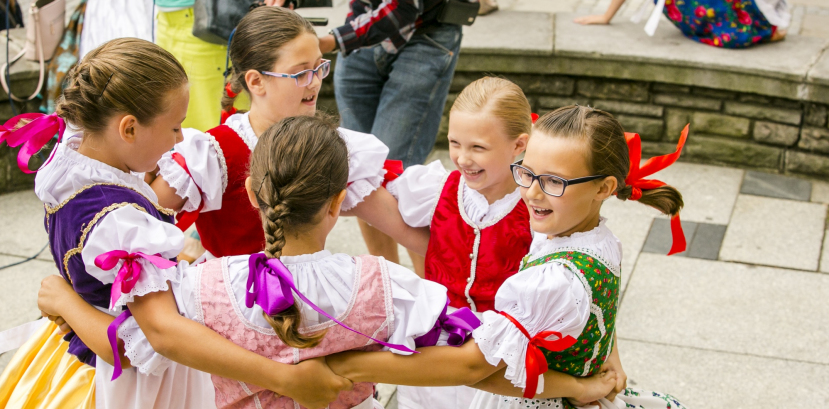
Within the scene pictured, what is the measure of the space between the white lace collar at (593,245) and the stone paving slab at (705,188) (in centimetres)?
234

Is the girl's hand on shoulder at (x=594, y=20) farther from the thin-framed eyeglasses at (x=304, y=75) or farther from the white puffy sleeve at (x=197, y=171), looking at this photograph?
the white puffy sleeve at (x=197, y=171)

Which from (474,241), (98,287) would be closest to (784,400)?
(474,241)

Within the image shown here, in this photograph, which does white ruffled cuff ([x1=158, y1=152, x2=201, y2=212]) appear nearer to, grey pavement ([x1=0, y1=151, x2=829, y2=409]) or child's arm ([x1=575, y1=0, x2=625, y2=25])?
grey pavement ([x1=0, y1=151, x2=829, y2=409])

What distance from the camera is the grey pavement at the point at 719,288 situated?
2.91 m

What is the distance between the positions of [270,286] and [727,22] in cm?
395

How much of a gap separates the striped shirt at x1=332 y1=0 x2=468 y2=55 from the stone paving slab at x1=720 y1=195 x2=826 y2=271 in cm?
193

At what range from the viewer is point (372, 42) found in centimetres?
290

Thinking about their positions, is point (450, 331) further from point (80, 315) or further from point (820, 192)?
point (820, 192)

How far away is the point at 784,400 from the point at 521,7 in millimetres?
3962

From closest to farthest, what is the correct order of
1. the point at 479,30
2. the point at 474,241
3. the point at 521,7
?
1. the point at 474,241
2. the point at 479,30
3. the point at 521,7

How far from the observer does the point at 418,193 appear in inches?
85.5

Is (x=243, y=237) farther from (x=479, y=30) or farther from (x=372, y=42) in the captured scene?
(x=479, y=30)

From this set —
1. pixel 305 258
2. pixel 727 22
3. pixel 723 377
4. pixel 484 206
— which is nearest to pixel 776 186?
pixel 727 22

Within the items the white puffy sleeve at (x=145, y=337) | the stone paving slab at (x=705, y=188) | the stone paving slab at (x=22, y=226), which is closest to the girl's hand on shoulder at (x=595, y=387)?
the white puffy sleeve at (x=145, y=337)
